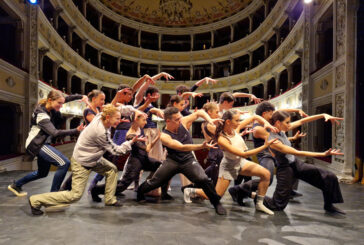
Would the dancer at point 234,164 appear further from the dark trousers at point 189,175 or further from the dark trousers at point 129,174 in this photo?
the dark trousers at point 129,174

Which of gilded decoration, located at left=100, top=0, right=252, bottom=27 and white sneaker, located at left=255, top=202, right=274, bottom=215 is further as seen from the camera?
gilded decoration, located at left=100, top=0, right=252, bottom=27

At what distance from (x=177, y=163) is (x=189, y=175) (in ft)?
0.70

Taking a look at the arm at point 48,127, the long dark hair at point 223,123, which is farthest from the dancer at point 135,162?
the long dark hair at point 223,123

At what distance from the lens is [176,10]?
858 inches

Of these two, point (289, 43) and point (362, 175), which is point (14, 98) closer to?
point (362, 175)

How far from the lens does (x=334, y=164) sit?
6.05 meters

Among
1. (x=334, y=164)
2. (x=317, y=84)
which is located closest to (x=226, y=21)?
(x=317, y=84)

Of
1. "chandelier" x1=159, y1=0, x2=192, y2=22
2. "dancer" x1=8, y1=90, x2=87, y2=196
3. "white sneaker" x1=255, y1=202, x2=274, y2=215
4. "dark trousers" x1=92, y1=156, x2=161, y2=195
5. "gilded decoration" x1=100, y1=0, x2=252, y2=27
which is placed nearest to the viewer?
"white sneaker" x1=255, y1=202, x2=274, y2=215

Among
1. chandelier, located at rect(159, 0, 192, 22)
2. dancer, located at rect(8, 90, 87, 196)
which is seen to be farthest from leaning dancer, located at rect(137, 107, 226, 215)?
chandelier, located at rect(159, 0, 192, 22)

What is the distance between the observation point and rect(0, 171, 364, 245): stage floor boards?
2336 millimetres

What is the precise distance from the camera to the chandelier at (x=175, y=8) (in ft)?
69.6

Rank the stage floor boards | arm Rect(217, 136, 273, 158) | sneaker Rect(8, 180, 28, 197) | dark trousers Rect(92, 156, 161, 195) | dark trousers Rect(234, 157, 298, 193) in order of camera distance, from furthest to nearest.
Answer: sneaker Rect(8, 180, 28, 197) < dark trousers Rect(92, 156, 161, 195) < dark trousers Rect(234, 157, 298, 193) < arm Rect(217, 136, 273, 158) < the stage floor boards

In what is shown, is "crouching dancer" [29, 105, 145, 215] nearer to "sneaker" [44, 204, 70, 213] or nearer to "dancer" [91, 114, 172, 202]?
"sneaker" [44, 204, 70, 213]

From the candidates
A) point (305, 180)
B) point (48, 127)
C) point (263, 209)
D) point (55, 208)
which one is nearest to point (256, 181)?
point (263, 209)
